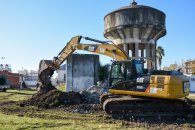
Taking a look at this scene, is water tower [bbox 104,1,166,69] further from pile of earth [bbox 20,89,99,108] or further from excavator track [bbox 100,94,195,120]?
excavator track [bbox 100,94,195,120]

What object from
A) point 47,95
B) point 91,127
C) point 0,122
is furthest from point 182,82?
point 47,95

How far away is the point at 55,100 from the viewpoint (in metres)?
19.9

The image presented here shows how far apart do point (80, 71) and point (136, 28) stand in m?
6.74

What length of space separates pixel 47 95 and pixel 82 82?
37.1 ft

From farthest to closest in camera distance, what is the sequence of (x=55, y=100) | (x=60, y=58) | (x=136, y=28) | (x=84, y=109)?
(x=136, y=28), (x=60, y=58), (x=55, y=100), (x=84, y=109)

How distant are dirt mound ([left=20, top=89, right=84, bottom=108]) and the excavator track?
523 cm

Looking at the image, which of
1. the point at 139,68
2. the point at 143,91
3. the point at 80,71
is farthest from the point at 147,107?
the point at 80,71

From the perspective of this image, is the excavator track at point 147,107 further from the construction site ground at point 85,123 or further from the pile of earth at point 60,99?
the pile of earth at point 60,99

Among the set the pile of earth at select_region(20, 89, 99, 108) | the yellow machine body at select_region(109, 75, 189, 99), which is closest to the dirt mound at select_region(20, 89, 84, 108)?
the pile of earth at select_region(20, 89, 99, 108)

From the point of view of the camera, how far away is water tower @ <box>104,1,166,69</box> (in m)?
30.1

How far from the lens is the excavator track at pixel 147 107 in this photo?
14.7 meters

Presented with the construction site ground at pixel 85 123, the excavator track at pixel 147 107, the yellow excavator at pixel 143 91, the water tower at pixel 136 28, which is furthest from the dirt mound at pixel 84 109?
the water tower at pixel 136 28

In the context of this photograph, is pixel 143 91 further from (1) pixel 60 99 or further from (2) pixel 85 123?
(1) pixel 60 99

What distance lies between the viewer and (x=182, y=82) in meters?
14.2
